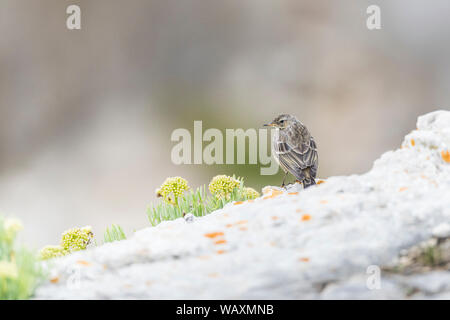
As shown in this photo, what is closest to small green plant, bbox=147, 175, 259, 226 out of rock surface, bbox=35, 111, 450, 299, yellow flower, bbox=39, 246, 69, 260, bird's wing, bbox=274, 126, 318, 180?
bird's wing, bbox=274, 126, 318, 180

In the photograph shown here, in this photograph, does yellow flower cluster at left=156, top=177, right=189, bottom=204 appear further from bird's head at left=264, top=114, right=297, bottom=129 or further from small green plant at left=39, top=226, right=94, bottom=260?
bird's head at left=264, top=114, right=297, bottom=129

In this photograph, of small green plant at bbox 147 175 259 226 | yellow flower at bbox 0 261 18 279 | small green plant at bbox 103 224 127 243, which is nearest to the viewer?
yellow flower at bbox 0 261 18 279

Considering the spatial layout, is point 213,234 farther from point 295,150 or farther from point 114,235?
point 295,150

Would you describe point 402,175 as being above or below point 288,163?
below

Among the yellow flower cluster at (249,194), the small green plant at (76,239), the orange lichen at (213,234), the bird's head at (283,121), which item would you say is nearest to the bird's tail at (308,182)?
the yellow flower cluster at (249,194)

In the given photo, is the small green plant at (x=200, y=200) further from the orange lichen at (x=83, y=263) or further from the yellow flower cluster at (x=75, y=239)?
the orange lichen at (x=83, y=263)

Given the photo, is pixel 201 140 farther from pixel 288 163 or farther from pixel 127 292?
pixel 127 292

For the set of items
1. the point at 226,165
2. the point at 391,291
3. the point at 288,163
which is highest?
the point at 226,165

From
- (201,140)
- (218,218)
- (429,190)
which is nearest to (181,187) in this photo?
(218,218)

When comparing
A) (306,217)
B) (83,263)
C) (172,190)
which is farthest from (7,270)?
(172,190)
